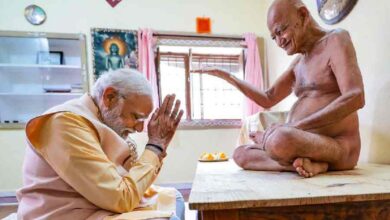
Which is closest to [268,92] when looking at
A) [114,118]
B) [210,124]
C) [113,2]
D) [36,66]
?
[114,118]

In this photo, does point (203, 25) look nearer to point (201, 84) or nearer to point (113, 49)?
point (201, 84)

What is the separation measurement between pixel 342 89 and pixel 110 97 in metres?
0.79

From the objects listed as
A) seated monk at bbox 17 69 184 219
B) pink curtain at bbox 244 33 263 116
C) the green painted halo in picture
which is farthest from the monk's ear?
the green painted halo in picture

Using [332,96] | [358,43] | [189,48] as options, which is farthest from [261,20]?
[332,96]

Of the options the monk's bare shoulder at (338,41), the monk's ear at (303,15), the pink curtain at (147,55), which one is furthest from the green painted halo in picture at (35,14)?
the monk's bare shoulder at (338,41)

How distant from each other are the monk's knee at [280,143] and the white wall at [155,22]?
2.40 meters

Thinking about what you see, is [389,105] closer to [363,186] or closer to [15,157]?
[363,186]

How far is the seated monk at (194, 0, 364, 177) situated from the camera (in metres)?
0.78

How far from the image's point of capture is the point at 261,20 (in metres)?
3.32

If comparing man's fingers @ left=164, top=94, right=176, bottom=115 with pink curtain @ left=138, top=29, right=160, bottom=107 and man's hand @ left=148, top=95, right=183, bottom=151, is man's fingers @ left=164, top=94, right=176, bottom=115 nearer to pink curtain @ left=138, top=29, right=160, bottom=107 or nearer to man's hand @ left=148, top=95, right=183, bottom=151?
man's hand @ left=148, top=95, right=183, bottom=151

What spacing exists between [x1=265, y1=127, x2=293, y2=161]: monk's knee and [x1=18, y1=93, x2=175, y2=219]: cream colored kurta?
38cm

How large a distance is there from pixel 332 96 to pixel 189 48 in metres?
2.57

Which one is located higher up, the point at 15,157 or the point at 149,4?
the point at 149,4

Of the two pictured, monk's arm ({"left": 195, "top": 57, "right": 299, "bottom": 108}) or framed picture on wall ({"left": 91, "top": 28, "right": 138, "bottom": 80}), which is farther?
framed picture on wall ({"left": 91, "top": 28, "right": 138, "bottom": 80})
